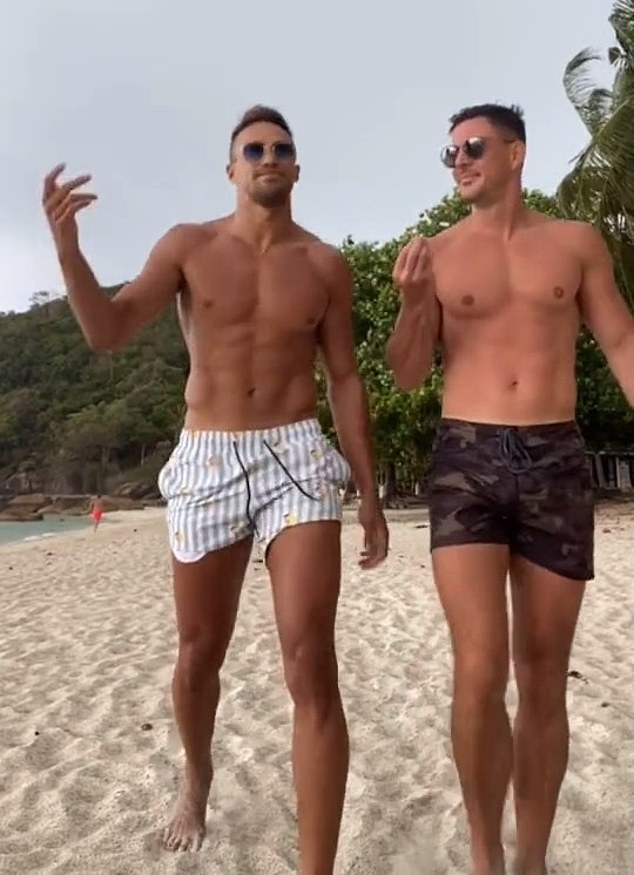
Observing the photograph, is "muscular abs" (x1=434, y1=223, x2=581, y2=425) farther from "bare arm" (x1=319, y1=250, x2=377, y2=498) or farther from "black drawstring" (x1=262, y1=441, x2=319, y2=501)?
"black drawstring" (x1=262, y1=441, x2=319, y2=501)

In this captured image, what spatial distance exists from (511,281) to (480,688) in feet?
4.04

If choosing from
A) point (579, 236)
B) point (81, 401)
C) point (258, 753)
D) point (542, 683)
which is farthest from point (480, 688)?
point (81, 401)

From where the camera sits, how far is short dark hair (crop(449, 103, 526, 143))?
321cm

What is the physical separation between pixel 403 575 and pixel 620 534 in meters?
7.36

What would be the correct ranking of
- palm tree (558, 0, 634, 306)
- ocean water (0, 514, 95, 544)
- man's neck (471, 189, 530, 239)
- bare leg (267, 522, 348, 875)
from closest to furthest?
bare leg (267, 522, 348, 875) → man's neck (471, 189, 530, 239) → palm tree (558, 0, 634, 306) → ocean water (0, 514, 95, 544)

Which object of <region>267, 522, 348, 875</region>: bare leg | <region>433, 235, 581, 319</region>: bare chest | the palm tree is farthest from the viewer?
the palm tree

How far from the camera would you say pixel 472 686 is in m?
2.95

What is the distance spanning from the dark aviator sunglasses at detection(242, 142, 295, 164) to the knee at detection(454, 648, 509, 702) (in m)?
1.68

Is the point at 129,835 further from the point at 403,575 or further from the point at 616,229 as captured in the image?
the point at 616,229

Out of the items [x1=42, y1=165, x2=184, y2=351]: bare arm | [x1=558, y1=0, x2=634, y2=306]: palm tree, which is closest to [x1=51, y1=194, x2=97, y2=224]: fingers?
[x1=42, y1=165, x2=184, y2=351]: bare arm

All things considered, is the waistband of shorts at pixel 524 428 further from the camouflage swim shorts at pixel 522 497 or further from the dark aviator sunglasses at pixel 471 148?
the dark aviator sunglasses at pixel 471 148

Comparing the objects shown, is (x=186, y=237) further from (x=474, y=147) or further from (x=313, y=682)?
(x=313, y=682)

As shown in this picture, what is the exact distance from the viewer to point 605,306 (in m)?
3.17

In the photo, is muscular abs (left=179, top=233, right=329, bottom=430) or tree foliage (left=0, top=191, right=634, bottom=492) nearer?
muscular abs (left=179, top=233, right=329, bottom=430)
